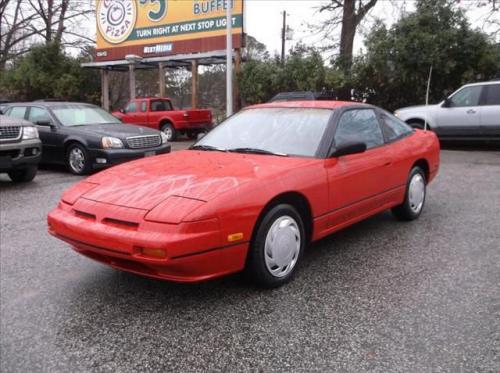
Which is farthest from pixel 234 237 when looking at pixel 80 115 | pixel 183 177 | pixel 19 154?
pixel 80 115

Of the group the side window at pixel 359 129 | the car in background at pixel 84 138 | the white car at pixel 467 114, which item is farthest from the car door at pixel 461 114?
the side window at pixel 359 129

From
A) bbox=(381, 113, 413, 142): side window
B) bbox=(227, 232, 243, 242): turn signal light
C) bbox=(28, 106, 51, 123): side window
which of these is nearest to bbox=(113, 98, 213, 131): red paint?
bbox=(28, 106, 51, 123): side window

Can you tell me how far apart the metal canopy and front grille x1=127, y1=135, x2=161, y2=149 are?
8.75 meters

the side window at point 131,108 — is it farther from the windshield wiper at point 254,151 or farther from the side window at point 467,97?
the windshield wiper at point 254,151

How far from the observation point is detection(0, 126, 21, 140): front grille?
24.7 feet

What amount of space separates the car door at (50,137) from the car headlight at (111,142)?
105 centimetres

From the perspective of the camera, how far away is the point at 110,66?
71.9ft

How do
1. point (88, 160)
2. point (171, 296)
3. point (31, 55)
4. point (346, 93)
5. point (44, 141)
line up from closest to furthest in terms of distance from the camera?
point (171, 296) < point (88, 160) < point (44, 141) < point (346, 93) < point (31, 55)

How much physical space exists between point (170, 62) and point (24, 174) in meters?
12.4

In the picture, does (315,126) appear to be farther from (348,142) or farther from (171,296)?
(171,296)

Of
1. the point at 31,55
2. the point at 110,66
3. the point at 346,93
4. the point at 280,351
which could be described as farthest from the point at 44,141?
the point at 31,55

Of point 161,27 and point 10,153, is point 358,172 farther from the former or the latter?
point 161,27

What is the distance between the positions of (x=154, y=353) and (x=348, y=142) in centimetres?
236

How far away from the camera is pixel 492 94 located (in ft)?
38.2
